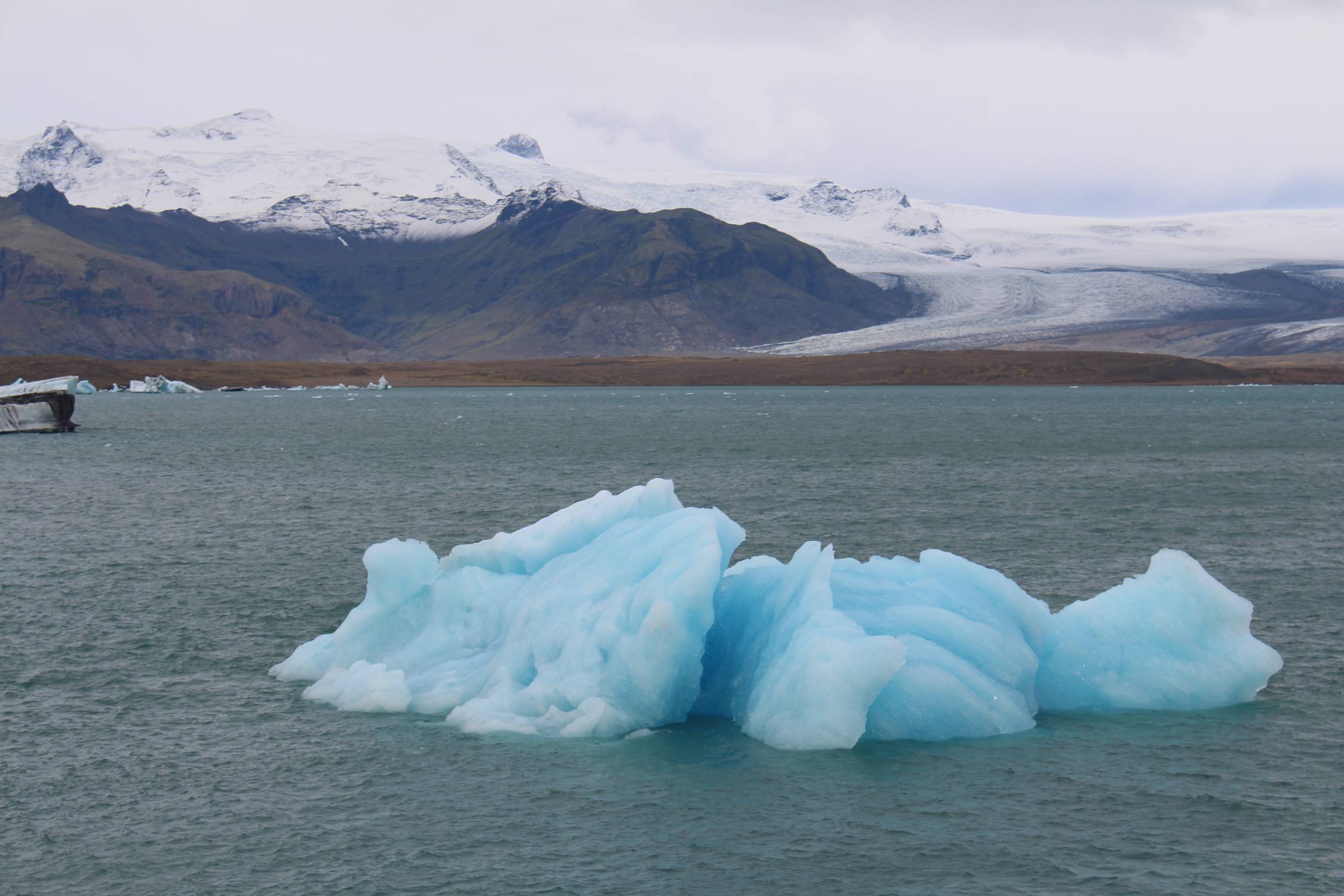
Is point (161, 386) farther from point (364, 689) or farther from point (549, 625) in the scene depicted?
point (549, 625)

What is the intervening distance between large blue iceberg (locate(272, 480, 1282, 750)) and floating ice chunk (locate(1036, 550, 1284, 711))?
27mm

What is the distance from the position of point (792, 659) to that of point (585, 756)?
3.10m

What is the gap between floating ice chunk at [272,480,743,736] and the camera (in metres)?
18.5

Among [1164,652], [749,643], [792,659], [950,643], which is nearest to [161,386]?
[749,643]

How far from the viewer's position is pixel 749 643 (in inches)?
778

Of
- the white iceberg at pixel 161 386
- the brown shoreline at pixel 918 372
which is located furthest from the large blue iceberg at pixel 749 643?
the brown shoreline at pixel 918 372

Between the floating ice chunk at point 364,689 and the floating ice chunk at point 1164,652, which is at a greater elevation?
the floating ice chunk at point 1164,652

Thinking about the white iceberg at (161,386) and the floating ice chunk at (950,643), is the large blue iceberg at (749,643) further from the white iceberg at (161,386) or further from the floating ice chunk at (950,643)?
the white iceberg at (161,386)

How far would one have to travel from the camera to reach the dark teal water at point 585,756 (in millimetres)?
14211

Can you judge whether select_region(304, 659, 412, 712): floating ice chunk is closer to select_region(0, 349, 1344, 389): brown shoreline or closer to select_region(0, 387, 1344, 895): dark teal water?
select_region(0, 387, 1344, 895): dark teal water

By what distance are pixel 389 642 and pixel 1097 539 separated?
21.4 meters

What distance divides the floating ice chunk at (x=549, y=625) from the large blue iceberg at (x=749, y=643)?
36 mm

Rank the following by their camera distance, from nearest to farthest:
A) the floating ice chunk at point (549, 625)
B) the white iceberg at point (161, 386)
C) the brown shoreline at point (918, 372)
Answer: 1. the floating ice chunk at point (549, 625)
2. the white iceberg at point (161, 386)
3. the brown shoreline at point (918, 372)

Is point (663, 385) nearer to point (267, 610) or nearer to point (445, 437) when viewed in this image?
point (445, 437)
